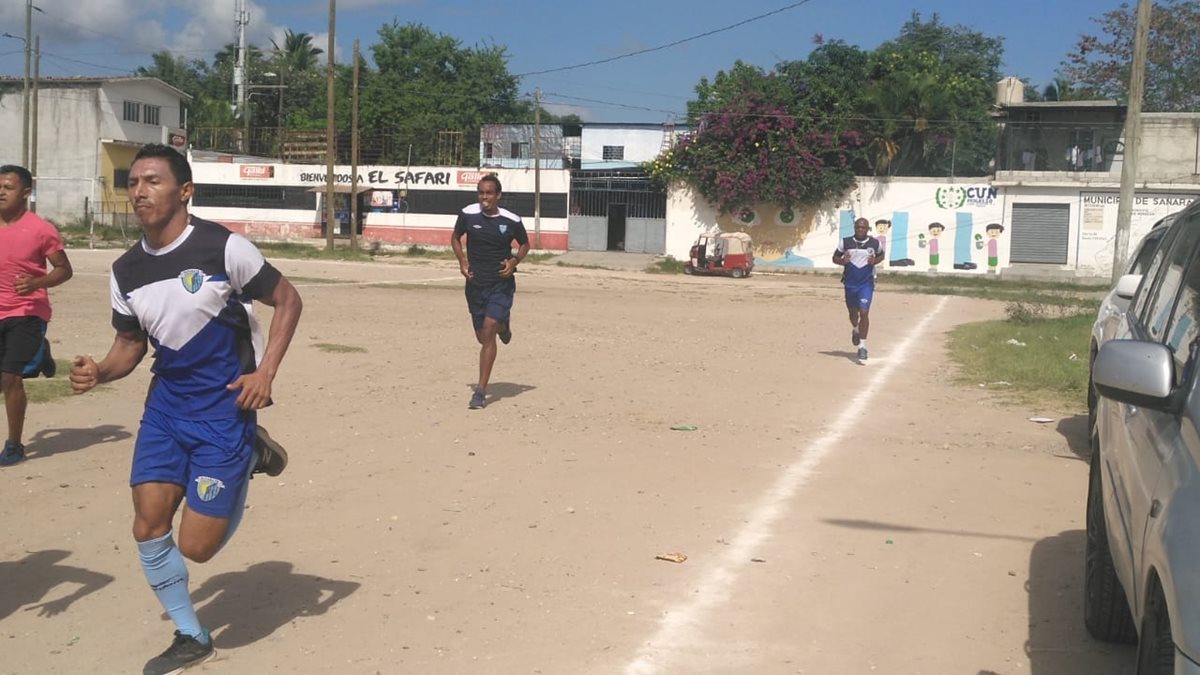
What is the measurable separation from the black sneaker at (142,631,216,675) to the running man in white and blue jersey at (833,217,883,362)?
11575 mm

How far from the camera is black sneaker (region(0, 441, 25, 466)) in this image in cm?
789

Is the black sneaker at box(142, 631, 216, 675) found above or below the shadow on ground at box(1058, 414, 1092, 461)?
below

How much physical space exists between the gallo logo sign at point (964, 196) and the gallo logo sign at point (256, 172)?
29.4 meters

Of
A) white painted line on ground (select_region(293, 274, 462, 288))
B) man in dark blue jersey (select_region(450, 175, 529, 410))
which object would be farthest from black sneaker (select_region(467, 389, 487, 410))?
white painted line on ground (select_region(293, 274, 462, 288))

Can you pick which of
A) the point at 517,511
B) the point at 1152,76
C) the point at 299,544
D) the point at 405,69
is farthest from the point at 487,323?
the point at 405,69

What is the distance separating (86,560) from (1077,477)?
252 inches

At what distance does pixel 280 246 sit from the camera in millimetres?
49406

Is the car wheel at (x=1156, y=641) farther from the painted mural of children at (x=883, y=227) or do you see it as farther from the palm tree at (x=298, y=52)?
the palm tree at (x=298, y=52)

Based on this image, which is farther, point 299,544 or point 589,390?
point 589,390

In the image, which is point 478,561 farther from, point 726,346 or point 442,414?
point 726,346

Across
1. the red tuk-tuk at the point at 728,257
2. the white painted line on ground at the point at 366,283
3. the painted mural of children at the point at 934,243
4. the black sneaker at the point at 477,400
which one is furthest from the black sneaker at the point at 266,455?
the painted mural of children at the point at 934,243

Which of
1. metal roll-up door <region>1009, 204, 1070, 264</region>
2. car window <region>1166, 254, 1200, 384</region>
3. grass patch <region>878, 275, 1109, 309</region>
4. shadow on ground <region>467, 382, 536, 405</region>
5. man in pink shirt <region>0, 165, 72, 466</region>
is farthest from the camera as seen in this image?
metal roll-up door <region>1009, 204, 1070, 264</region>

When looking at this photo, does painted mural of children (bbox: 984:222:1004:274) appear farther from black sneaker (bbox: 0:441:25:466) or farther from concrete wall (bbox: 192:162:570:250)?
black sneaker (bbox: 0:441:25:466)

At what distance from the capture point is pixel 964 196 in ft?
148
